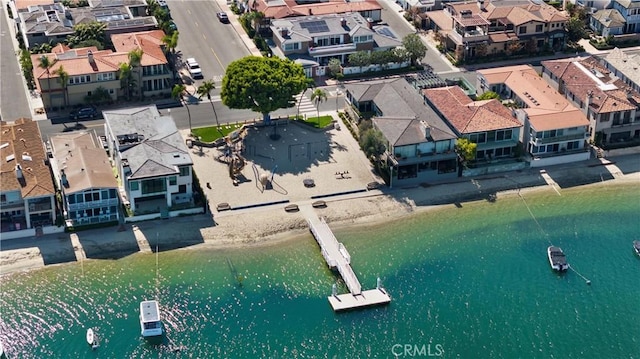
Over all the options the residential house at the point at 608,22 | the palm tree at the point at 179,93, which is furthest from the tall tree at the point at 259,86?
the residential house at the point at 608,22

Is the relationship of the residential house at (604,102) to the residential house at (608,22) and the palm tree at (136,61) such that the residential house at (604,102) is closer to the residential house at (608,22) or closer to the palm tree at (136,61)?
the residential house at (608,22)

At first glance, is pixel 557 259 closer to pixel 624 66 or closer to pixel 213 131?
pixel 624 66

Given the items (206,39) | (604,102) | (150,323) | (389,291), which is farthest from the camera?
(206,39)

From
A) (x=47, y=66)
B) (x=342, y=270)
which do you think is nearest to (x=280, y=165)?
(x=342, y=270)

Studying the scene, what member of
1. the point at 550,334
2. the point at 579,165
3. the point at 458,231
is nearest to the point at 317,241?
the point at 458,231

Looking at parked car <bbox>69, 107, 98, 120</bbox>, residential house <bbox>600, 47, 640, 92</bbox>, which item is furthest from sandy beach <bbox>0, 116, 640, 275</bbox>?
parked car <bbox>69, 107, 98, 120</bbox>

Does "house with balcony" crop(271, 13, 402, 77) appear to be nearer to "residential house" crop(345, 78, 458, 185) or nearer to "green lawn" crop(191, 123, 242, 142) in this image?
"green lawn" crop(191, 123, 242, 142)
